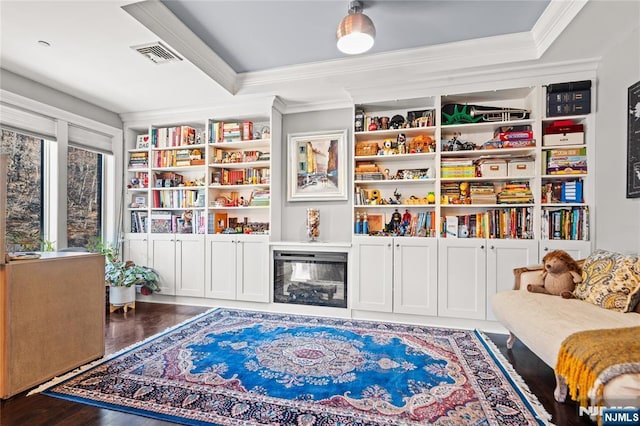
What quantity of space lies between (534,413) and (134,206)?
480 cm

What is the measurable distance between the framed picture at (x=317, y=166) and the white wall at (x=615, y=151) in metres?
2.40

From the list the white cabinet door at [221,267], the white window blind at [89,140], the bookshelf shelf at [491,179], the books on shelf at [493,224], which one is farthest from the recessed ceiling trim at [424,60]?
the white window blind at [89,140]

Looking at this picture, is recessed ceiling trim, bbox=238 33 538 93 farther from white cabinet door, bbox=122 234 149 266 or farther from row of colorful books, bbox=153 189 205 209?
white cabinet door, bbox=122 234 149 266

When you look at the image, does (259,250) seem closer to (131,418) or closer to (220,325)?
(220,325)

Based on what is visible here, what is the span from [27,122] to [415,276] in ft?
14.1

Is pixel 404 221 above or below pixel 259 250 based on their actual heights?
above

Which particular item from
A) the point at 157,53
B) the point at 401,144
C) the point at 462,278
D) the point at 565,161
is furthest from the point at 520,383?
the point at 157,53

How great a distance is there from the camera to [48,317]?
2115 millimetres

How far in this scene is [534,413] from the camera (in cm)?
178

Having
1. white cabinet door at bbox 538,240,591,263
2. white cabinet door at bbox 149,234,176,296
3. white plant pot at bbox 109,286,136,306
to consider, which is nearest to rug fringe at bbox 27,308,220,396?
white plant pot at bbox 109,286,136,306

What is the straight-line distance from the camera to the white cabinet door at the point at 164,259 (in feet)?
13.8

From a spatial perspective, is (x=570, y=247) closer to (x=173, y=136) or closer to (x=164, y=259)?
(x=164, y=259)

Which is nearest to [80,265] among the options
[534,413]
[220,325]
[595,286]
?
[220,325]

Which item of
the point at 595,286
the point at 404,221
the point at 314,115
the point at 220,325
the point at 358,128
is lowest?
the point at 220,325
